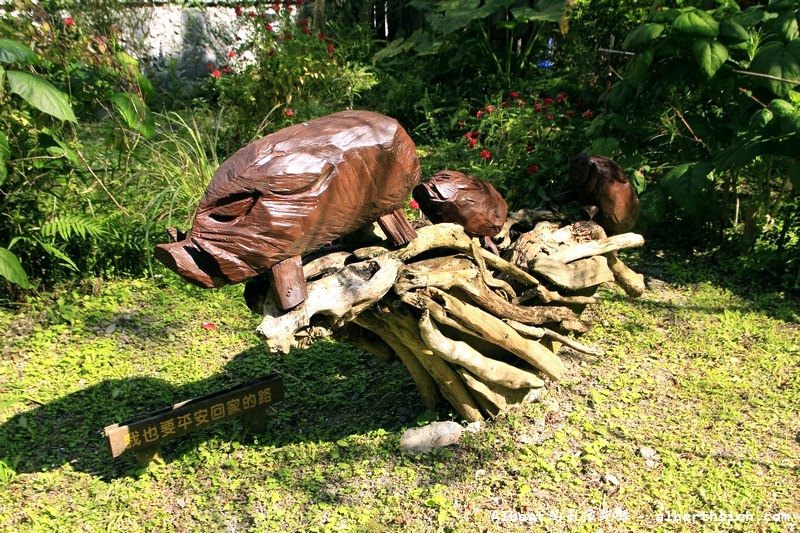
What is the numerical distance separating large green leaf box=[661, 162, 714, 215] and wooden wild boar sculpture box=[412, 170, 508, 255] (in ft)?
6.60

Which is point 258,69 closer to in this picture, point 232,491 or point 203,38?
point 203,38

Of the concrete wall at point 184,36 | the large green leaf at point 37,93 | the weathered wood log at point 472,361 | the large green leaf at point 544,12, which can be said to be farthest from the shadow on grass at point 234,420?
the concrete wall at point 184,36

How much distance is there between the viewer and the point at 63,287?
4887 mm

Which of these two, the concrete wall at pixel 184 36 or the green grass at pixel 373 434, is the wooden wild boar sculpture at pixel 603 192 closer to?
the green grass at pixel 373 434

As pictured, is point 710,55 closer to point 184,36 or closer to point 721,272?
point 721,272

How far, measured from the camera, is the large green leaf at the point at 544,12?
7.14m

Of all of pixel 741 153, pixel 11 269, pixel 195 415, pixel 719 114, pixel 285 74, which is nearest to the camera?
pixel 195 415

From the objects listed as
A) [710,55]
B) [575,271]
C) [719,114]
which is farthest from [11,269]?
[719,114]

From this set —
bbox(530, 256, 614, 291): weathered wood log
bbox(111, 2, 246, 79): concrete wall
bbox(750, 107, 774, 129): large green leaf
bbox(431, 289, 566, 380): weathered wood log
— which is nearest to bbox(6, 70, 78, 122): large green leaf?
bbox(431, 289, 566, 380): weathered wood log

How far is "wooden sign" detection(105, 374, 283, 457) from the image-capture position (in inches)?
122

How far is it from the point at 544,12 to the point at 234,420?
5426 millimetres

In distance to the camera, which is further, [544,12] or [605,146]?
[544,12]

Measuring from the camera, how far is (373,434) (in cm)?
359

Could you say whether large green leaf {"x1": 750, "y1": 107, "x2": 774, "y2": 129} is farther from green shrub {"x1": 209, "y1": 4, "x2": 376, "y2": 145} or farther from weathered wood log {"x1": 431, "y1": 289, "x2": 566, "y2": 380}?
green shrub {"x1": 209, "y1": 4, "x2": 376, "y2": 145}
